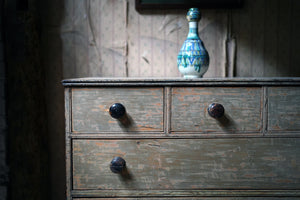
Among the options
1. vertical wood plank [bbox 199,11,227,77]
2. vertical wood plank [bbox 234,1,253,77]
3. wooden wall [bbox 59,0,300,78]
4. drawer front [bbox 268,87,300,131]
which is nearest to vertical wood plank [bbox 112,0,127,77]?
wooden wall [bbox 59,0,300,78]

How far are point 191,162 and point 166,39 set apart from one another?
841 mm

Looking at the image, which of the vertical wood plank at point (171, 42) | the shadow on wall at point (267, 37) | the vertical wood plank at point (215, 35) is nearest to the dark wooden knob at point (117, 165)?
the vertical wood plank at point (171, 42)

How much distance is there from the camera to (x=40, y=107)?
150 centimetres

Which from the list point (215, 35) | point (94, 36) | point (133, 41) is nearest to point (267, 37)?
point (215, 35)

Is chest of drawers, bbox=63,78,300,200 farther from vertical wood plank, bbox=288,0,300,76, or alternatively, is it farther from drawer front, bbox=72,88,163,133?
vertical wood plank, bbox=288,0,300,76

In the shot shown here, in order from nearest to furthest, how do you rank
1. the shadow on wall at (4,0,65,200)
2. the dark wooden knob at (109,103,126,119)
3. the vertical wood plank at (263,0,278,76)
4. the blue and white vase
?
the dark wooden knob at (109,103,126,119)
the blue and white vase
the shadow on wall at (4,0,65,200)
the vertical wood plank at (263,0,278,76)

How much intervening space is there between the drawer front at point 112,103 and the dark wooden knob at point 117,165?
4.9 inches

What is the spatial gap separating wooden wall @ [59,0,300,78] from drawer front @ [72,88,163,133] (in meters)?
0.57

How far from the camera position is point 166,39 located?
1.55 m

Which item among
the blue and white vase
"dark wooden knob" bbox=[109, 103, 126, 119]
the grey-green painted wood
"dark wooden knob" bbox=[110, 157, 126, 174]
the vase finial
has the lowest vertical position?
the grey-green painted wood

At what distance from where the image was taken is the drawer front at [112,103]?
3.32 ft

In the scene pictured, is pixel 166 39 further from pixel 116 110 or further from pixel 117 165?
pixel 117 165

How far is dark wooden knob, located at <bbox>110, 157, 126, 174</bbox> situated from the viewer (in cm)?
99

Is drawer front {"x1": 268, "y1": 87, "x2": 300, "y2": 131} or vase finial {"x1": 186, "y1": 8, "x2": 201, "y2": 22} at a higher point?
vase finial {"x1": 186, "y1": 8, "x2": 201, "y2": 22}
